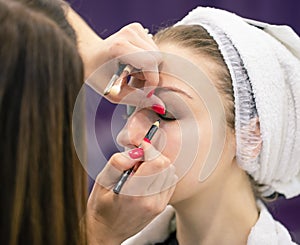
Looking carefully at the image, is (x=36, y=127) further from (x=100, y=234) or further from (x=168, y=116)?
(x=168, y=116)

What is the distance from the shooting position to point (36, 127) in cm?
71

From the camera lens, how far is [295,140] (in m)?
1.15

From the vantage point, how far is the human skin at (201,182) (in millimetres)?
1089

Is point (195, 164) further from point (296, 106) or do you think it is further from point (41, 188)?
point (41, 188)

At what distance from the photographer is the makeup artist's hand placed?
908 mm

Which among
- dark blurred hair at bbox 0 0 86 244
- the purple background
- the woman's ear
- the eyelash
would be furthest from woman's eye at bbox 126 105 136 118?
the purple background

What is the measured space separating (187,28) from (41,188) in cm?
57

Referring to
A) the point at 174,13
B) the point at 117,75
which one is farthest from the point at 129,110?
the point at 174,13

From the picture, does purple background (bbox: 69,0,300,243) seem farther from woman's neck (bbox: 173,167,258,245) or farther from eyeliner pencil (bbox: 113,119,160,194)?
eyeliner pencil (bbox: 113,119,160,194)

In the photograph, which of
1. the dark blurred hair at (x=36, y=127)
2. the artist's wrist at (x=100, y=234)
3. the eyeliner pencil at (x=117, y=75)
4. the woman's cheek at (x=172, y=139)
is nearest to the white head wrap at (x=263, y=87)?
the woman's cheek at (x=172, y=139)

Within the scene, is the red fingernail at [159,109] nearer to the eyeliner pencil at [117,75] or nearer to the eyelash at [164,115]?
the eyelash at [164,115]

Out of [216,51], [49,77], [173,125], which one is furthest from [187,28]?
[49,77]

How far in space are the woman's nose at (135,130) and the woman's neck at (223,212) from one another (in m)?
0.21

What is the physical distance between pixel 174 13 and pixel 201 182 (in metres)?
0.79
